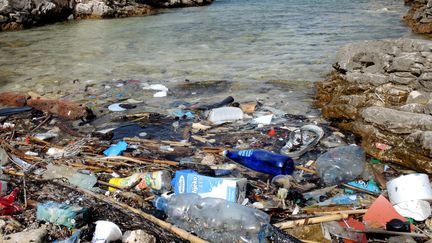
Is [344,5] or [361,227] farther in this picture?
[344,5]

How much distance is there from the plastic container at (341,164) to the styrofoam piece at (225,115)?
1.57 m

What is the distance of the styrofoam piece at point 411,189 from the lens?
2.89 m

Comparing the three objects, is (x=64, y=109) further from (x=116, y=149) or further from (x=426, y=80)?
(x=426, y=80)

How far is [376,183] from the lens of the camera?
3.48 meters

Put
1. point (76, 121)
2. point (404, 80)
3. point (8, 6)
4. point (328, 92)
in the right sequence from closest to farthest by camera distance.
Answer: point (404, 80), point (76, 121), point (328, 92), point (8, 6)

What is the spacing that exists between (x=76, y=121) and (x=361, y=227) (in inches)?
162

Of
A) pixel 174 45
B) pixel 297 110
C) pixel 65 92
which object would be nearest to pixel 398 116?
pixel 297 110

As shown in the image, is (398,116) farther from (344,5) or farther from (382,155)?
(344,5)

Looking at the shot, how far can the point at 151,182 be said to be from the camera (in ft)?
11.3

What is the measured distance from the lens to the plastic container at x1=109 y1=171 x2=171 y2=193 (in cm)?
344

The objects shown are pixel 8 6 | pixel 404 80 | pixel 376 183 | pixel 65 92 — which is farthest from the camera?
pixel 8 6

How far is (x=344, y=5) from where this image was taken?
64.6 ft

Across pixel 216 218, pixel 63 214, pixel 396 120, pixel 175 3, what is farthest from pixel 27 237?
pixel 175 3

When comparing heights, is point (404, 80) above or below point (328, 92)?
above
